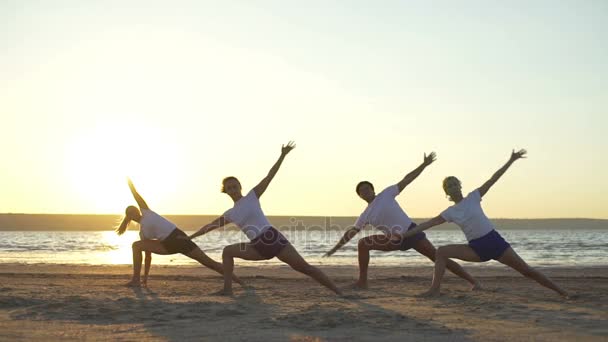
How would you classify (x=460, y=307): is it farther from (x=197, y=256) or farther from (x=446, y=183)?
(x=197, y=256)

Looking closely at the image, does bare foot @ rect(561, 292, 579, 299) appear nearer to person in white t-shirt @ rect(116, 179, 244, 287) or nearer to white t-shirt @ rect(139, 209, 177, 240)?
person in white t-shirt @ rect(116, 179, 244, 287)

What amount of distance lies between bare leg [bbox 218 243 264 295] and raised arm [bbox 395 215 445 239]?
2017mm

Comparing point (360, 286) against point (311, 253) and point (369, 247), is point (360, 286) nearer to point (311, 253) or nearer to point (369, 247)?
point (369, 247)

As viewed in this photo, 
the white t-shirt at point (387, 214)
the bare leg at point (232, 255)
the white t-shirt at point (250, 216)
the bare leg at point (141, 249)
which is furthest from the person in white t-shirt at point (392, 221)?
the bare leg at point (141, 249)

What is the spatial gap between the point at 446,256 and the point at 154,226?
15.1 ft

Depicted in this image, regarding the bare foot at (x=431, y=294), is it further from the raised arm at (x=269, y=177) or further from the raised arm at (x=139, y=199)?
the raised arm at (x=139, y=199)

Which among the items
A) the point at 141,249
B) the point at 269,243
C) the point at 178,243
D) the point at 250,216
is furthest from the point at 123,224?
the point at 269,243

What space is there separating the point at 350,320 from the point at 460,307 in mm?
1802

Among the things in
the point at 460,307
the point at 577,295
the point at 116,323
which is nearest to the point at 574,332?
the point at 460,307

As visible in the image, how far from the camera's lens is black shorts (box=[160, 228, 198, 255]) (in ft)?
34.0

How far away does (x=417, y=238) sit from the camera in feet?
32.0

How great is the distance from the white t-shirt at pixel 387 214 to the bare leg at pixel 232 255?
1667 millimetres

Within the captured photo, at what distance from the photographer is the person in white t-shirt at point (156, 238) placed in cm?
1042

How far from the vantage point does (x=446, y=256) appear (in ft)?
28.9
